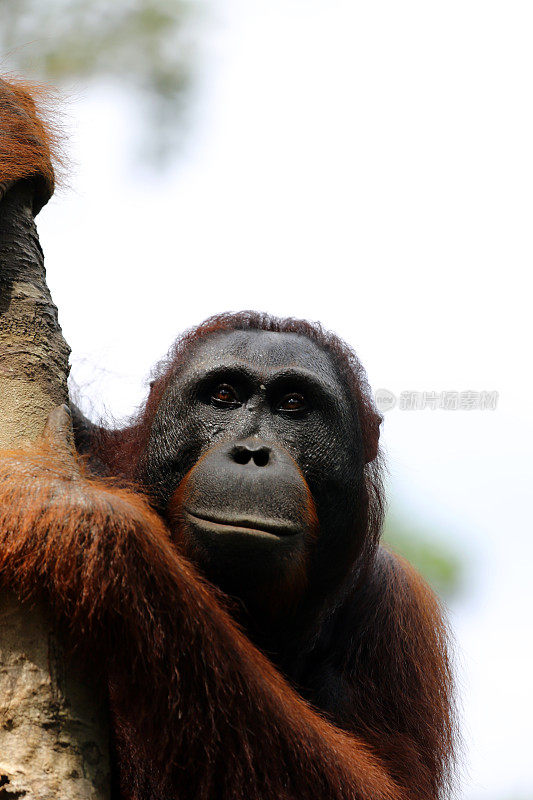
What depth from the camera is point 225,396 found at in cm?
386

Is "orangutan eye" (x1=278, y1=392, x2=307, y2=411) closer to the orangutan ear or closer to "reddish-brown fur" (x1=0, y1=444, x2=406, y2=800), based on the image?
the orangutan ear

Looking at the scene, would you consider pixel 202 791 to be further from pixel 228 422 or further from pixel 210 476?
pixel 228 422

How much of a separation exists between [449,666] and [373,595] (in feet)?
2.34

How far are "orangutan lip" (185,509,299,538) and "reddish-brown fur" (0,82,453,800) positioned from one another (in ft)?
0.67

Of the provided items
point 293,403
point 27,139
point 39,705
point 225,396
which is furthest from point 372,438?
point 39,705

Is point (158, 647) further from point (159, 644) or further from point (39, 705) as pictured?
point (39, 705)

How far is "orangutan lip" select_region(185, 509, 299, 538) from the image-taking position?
3271 millimetres

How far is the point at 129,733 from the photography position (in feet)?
10.1

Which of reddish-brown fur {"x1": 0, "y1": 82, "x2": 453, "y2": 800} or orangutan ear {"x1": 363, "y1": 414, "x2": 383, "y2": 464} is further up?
orangutan ear {"x1": 363, "y1": 414, "x2": 383, "y2": 464}

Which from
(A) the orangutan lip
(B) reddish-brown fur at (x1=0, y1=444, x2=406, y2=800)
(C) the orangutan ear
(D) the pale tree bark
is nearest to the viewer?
(D) the pale tree bark

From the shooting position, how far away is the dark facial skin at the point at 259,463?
3314 millimetres

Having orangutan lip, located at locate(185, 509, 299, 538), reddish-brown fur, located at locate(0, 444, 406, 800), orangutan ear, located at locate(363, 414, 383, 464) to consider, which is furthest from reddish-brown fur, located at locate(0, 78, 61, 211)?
orangutan ear, located at locate(363, 414, 383, 464)

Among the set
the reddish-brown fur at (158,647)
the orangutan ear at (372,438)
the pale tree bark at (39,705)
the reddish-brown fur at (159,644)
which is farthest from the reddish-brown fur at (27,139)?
the orangutan ear at (372,438)

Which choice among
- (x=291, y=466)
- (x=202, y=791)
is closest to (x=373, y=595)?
(x=291, y=466)
